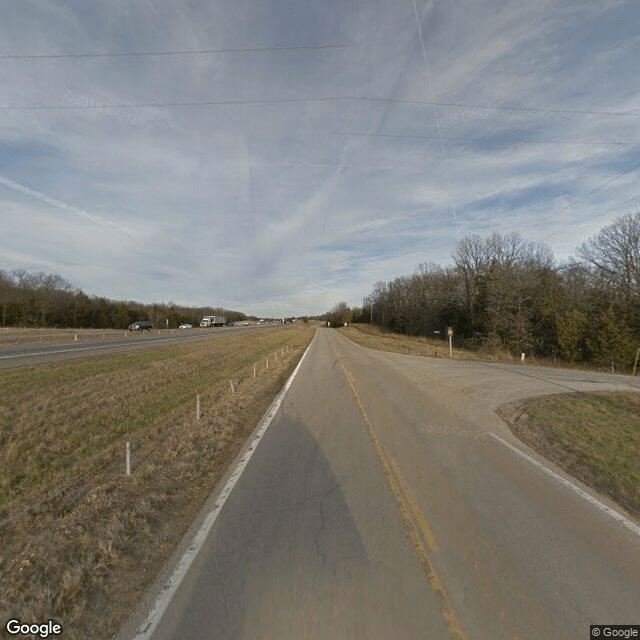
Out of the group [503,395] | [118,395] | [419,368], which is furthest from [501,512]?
[419,368]

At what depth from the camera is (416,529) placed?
12.6ft

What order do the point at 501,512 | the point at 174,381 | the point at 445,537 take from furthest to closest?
the point at 174,381, the point at 501,512, the point at 445,537

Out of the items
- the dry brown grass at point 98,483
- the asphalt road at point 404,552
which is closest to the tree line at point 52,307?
the dry brown grass at point 98,483

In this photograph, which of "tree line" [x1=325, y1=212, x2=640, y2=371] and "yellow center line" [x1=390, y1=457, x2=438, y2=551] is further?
"tree line" [x1=325, y1=212, x2=640, y2=371]

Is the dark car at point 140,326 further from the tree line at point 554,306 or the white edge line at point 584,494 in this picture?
the white edge line at point 584,494

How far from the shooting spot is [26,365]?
1694 cm

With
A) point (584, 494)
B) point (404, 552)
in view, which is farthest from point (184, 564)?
point (584, 494)

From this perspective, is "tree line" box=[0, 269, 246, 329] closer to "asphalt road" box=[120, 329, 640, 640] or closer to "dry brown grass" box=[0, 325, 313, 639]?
"dry brown grass" box=[0, 325, 313, 639]

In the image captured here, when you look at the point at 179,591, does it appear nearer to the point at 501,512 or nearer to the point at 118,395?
the point at 501,512

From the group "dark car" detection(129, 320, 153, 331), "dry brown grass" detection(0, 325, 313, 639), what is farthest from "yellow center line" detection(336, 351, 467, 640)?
"dark car" detection(129, 320, 153, 331)

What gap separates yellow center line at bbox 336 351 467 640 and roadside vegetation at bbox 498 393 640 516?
113 inches

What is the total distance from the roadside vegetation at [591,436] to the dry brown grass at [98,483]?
6034 millimetres

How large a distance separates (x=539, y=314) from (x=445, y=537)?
32.8 m

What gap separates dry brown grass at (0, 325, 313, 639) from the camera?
3.05 m
